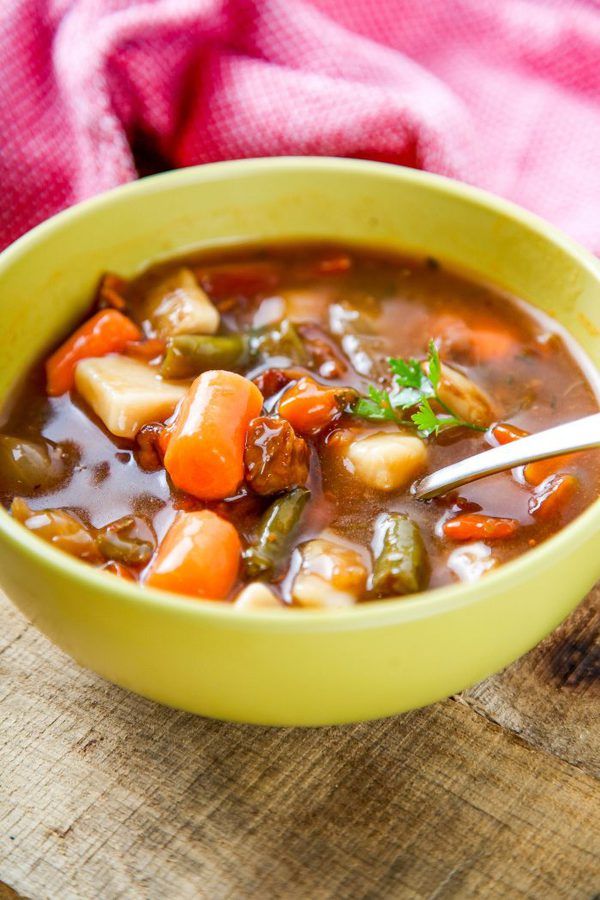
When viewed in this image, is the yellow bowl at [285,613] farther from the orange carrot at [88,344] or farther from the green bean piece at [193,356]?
the green bean piece at [193,356]

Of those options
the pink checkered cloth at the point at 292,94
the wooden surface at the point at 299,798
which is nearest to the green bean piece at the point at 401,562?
the wooden surface at the point at 299,798

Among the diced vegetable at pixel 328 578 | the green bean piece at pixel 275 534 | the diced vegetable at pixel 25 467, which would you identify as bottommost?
the diced vegetable at pixel 328 578

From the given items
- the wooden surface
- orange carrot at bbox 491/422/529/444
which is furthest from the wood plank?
orange carrot at bbox 491/422/529/444

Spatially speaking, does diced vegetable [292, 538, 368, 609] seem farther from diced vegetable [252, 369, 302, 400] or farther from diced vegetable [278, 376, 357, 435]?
diced vegetable [252, 369, 302, 400]

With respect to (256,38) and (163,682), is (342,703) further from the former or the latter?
(256,38)

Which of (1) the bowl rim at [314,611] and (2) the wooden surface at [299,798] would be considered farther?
(2) the wooden surface at [299,798]

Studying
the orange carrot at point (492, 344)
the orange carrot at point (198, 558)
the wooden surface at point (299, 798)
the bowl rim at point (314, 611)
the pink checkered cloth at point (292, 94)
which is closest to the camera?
the bowl rim at point (314, 611)

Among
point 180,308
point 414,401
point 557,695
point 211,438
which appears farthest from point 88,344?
point 557,695

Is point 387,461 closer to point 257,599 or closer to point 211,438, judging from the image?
point 211,438
